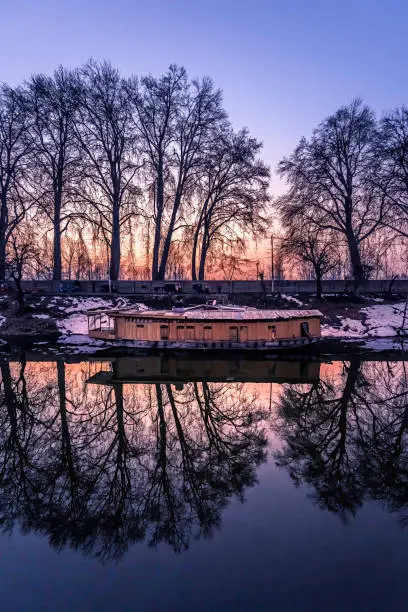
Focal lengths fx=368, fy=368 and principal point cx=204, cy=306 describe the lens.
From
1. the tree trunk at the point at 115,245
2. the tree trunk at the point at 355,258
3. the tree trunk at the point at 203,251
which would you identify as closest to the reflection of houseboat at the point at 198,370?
the tree trunk at the point at 115,245

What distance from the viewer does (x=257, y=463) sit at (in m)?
9.44

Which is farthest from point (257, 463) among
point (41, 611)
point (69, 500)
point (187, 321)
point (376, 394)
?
point (187, 321)

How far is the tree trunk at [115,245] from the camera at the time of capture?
130ft

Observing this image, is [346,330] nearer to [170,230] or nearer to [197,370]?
[197,370]

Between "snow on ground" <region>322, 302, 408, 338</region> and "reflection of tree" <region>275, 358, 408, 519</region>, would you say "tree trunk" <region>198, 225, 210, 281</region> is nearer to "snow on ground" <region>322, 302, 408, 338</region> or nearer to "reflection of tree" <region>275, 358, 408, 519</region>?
"snow on ground" <region>322, 302, 408, 338</region>

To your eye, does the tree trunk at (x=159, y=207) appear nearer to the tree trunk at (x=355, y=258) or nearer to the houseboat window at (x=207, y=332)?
the houseboat window at (x=207, y=332)

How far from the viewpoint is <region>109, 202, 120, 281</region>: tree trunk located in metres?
39.6

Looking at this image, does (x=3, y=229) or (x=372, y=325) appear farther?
(x=3, y=229)

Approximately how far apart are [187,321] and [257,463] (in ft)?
52.8

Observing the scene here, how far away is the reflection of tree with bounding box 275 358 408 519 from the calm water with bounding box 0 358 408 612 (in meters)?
0.05

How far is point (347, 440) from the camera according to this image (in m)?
10.7

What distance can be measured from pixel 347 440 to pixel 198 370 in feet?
33.5

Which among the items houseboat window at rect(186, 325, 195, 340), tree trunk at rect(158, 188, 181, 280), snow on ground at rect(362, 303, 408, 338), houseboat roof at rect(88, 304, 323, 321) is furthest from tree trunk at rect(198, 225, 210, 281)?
houseboat window at rect(186, 325, 195, 340)

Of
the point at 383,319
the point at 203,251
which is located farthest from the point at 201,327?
the point at 203,251
